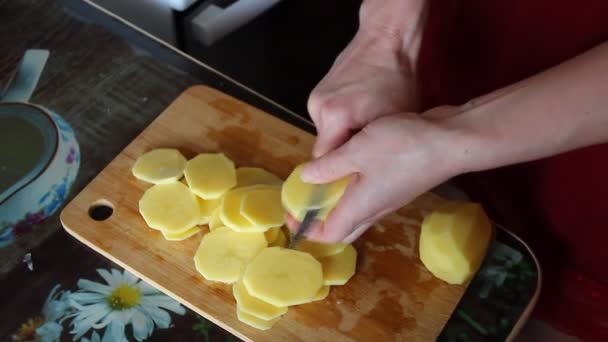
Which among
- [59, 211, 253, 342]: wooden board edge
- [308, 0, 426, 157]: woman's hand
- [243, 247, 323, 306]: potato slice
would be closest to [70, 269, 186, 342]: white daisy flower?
[59, 211, 253, 342]: wooden board edge

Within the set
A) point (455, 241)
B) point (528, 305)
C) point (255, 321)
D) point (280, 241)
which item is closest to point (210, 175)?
point (280, 241)

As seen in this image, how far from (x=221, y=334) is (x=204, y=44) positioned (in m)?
0.64

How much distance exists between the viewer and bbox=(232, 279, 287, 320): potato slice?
99 centimetres

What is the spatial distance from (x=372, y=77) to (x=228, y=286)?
402mm

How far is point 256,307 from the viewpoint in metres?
1.00

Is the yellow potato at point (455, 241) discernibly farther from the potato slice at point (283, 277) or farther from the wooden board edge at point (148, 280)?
the wooden board edge at point (148, 280)

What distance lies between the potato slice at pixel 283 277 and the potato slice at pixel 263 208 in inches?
2.0

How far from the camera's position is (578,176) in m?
1.07

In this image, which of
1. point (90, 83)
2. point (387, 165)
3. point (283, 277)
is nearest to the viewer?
point (387, 165)

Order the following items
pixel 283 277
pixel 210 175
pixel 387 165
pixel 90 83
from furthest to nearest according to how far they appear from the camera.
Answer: pixel 90 83 → pixel 210 175 → pixel 283 277 → pixel 387 165

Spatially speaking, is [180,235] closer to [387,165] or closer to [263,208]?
[263,208]

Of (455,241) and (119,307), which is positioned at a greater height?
(455,241)

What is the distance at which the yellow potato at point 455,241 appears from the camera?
40.7 inches

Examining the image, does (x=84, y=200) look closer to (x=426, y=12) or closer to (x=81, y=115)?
(x=81, y=115)
